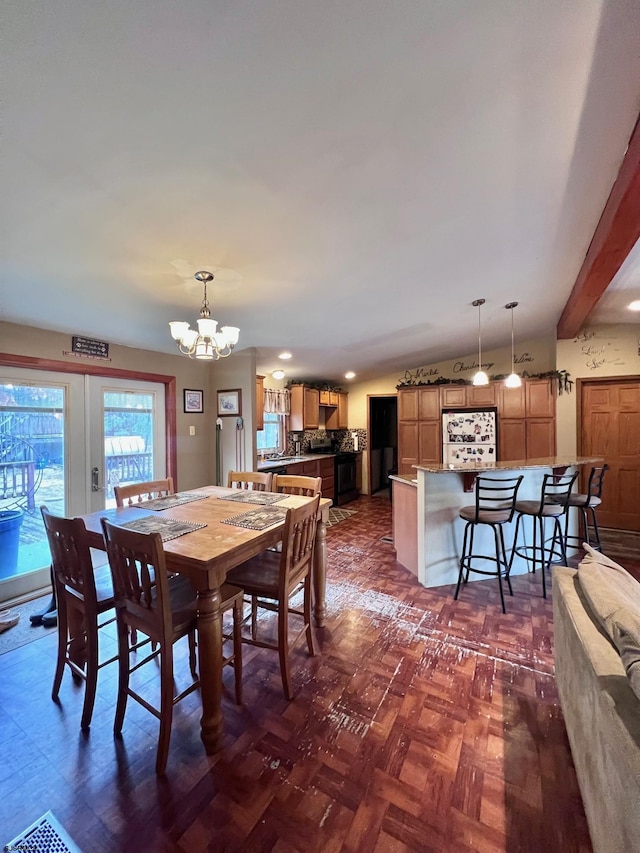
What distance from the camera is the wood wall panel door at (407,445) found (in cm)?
555

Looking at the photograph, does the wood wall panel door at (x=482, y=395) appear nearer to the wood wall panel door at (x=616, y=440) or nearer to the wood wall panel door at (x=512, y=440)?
the wood wall panel door at (x=512, y=440)

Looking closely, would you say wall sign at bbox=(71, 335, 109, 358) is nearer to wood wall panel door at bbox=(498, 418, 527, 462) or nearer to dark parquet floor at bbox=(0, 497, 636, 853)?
dark parquet floor at bbox=(0, 497, 636, 853)

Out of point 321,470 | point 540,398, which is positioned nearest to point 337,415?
point 321,470

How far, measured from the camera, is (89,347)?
3.10 meters

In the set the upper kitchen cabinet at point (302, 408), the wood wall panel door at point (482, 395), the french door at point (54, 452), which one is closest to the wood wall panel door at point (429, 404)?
the wood wall panel door at point (482, 395)

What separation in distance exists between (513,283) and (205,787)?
151 inches

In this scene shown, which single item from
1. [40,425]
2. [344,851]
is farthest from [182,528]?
[40,425]

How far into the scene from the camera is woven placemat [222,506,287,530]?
185 cm

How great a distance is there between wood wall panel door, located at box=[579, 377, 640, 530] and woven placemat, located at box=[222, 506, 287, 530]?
4.25 meters

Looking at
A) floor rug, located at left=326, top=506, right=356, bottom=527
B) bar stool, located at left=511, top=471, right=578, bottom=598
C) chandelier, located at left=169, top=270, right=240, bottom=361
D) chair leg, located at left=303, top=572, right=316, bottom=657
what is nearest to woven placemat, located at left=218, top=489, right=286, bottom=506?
chair leg, located at left=303, top=572, right=316, bottom=657

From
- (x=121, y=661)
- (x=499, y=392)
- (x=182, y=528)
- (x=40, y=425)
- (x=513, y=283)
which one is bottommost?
(x=121, y=661)

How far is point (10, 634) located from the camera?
231 centimetres

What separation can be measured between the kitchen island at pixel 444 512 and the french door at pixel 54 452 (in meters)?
2.83

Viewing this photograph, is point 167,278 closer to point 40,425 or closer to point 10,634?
point 40,425
